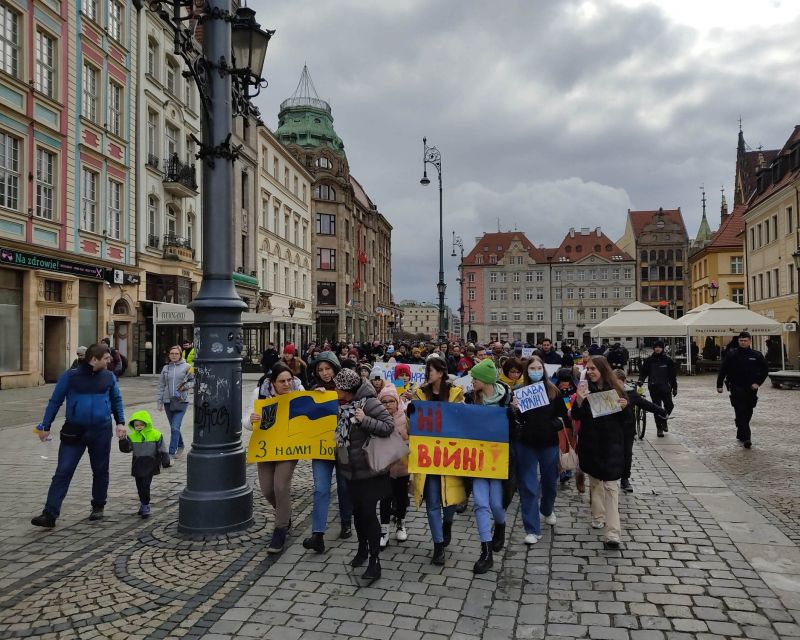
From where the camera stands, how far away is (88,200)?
25.0 m

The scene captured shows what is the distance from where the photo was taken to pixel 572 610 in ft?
14.5

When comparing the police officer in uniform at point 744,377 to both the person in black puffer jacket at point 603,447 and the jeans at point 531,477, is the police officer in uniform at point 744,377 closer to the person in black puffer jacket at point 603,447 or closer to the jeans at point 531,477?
the person in black puffer jacket at point 603,447

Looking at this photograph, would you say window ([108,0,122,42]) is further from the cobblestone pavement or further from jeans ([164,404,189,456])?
the cobblestone pavement

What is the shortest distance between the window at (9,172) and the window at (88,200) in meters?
3.35

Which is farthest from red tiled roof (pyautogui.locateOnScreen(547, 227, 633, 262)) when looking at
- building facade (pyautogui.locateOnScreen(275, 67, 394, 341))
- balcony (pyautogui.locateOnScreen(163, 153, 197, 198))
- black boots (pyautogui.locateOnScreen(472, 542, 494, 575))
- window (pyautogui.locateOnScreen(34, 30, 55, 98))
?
black boots (pyautogui.locateOnScreen(472, 542, 494, 575))

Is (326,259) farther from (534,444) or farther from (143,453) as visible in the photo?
(534,444)

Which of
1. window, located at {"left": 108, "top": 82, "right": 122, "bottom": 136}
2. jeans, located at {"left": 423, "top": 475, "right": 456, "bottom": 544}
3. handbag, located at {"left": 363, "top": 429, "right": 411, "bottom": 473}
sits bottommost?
jeans, located at {"left": 423, "top": 475, "right": 456, "bottom": 544}

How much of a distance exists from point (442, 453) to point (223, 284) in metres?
2.64

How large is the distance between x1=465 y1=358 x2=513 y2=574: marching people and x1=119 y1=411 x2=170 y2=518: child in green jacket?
3361 mm

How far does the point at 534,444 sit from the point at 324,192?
5912 cm

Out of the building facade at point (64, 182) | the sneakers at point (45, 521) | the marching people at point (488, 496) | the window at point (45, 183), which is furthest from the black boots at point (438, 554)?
the window at point (45, 183)

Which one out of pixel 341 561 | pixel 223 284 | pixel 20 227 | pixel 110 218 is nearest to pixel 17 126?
pixel 20 227

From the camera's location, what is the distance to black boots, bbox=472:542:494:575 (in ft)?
16.8

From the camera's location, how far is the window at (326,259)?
2479 inches
